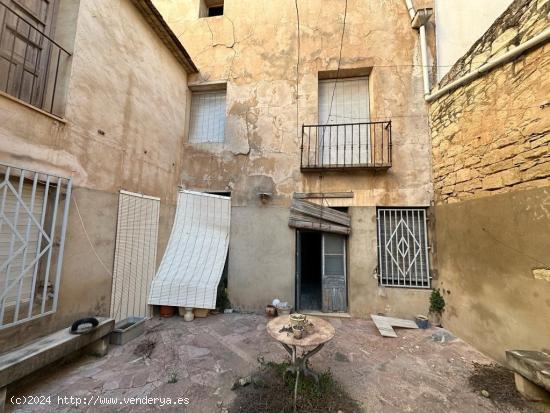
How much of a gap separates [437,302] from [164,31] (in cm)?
773

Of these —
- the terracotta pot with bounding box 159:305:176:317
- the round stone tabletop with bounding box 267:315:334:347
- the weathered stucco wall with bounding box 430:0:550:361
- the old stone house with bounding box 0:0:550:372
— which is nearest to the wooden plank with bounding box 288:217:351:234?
the old stone house with bounding box 0:0:550:372

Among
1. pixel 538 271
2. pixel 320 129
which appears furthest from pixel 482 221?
pixel 320 129

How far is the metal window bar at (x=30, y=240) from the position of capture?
2777mm

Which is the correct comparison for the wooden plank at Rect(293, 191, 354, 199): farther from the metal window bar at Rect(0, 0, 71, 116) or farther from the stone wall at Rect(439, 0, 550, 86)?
the metal window bar at Rect(0, 0, 71, 116)

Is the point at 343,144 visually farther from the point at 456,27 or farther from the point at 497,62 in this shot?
the point at 456,27

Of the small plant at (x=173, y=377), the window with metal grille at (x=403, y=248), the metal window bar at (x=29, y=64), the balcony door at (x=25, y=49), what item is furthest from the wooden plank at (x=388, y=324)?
the balcony door at (x=25, y=49)

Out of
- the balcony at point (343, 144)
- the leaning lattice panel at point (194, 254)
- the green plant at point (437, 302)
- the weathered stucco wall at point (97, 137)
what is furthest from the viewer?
the balcony at point (343, 144)

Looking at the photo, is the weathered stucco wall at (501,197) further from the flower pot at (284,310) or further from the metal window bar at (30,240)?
the metal window bar at (30,240)

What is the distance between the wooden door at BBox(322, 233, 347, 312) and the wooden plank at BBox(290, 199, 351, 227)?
38cm

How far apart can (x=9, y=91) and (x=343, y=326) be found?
6389 millimetres

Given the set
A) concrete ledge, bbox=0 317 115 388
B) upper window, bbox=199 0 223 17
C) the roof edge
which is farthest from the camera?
upper window, bbox=199 0 223 17

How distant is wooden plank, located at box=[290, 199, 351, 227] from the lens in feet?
17.4

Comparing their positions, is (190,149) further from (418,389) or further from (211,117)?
(418,389)

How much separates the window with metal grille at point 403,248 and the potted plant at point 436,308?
23 centimetres
